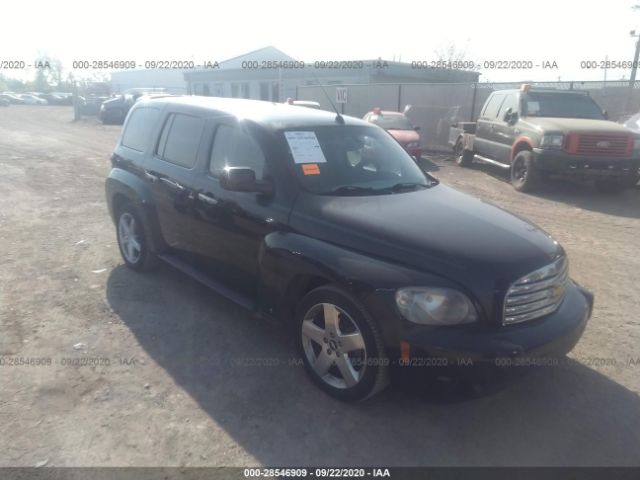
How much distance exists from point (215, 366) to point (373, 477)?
1.49 meters

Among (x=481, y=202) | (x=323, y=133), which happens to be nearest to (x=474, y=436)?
(x=481, y=202)

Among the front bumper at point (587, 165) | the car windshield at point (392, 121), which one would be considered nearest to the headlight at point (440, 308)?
the front bumper at point (587, 165)

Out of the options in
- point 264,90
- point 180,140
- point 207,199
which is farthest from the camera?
point 264,90

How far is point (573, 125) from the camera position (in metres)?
9.59

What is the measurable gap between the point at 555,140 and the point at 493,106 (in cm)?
259

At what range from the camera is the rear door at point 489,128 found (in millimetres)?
11523

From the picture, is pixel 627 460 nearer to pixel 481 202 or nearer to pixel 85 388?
pixel 481 202

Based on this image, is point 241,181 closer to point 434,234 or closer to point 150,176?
point 434,234

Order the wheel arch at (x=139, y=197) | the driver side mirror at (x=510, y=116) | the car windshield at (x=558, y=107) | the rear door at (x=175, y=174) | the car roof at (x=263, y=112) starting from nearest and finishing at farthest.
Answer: the car roof at (x=263, y=112)
the rear door at (x=175, y=174)
the wheel arch at (x=139, y=197)
the car windshield at (x=558, y=107)
the driver side mirror at (x=510, y=116)

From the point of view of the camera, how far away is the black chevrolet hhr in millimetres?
2799

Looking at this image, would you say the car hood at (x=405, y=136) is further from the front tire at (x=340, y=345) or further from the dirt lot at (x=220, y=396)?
the front tire at (x=340, y=345)

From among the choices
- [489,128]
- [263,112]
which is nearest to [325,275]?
[263,112]

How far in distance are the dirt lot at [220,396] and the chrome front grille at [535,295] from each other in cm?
47

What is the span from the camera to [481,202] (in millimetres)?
3934
